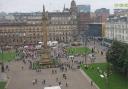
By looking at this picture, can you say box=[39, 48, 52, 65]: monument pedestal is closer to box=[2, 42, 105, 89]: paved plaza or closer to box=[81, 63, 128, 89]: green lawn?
box=[2, 42, 105, 89]: paved plaza

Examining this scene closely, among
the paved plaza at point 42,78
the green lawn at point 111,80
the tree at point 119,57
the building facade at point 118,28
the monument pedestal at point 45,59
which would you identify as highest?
the building facade at point 118,28

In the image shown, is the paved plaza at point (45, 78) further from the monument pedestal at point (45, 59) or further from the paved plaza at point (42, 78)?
the monument pedestal at point (45, 59)

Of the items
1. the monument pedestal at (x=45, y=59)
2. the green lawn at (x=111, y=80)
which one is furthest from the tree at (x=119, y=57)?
the monument pedestal at (x=45, y=59)

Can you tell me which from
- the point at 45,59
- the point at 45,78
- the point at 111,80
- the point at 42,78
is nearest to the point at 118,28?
the point at 45,59

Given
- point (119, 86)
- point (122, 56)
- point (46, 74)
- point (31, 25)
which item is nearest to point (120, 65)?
point (122, 56)

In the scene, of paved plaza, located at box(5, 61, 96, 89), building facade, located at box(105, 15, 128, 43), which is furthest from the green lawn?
building facade, located at box(105, 15, 128, 43)

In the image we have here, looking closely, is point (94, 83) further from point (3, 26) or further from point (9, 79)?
point (3, 26)

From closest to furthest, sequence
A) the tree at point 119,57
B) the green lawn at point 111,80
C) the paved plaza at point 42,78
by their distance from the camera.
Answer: the green lawn at point 111,80
the paved plaza at point 42,78
the tree at point 119,57

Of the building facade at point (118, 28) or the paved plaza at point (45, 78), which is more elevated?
the building facade at point (118, 28)

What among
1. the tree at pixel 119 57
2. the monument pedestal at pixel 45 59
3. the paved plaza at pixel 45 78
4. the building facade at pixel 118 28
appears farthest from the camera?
the building facade at pixel 118 28

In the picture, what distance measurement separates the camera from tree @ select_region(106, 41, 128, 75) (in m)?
73.0

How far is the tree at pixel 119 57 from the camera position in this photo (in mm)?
73000

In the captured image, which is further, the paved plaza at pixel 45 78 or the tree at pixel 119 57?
the tree at pixel 119 57

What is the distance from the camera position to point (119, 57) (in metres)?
74.9
